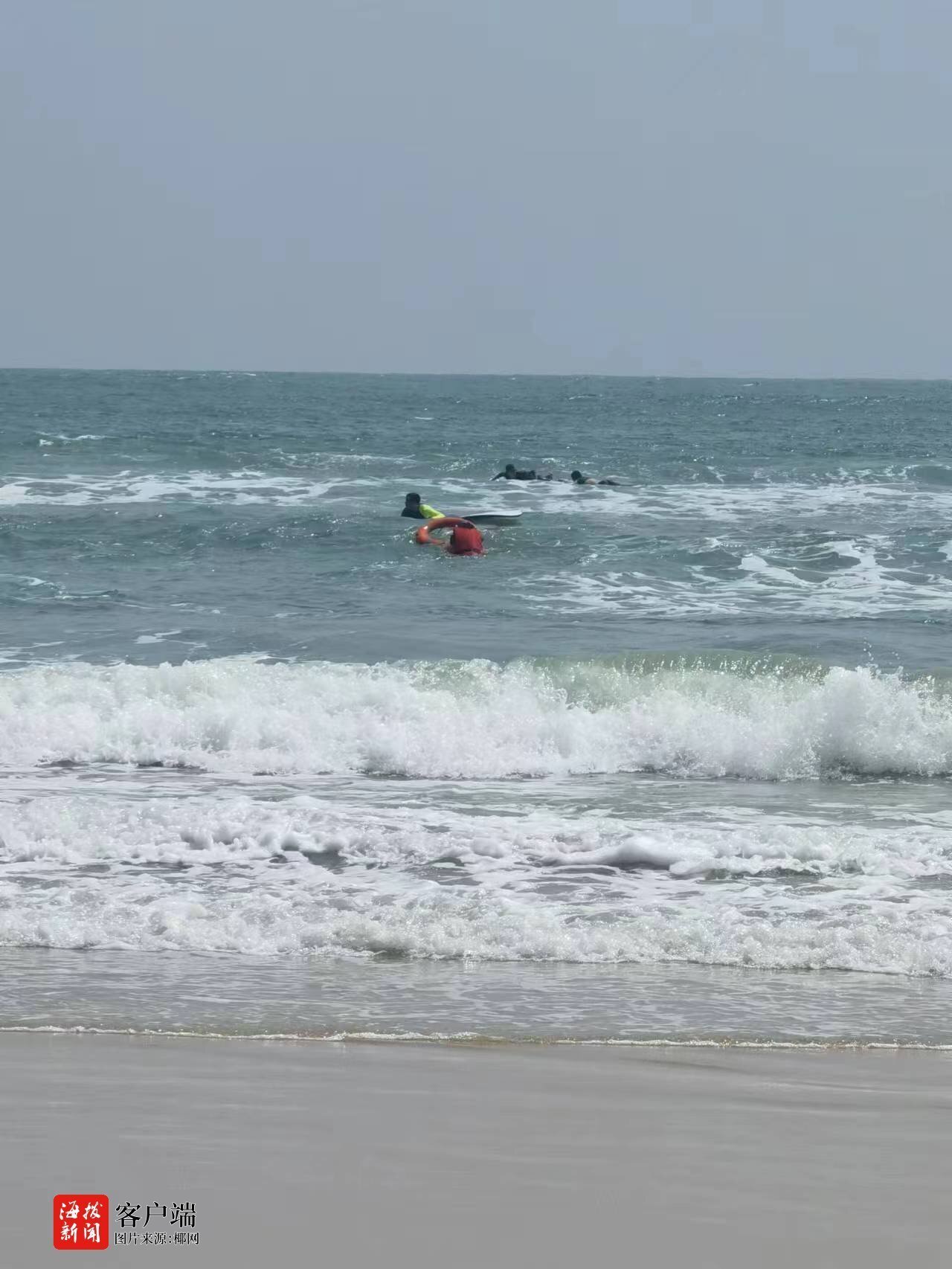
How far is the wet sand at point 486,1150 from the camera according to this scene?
155 inches

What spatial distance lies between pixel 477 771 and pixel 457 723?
889mm

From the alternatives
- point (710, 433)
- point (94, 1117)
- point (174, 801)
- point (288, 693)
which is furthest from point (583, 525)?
point (710, 433)

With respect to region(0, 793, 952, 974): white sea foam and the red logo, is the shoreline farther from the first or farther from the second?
the red logo

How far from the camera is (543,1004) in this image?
252 inches

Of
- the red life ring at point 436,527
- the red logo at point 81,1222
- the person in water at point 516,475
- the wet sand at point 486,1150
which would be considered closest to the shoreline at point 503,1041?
the wet sand at point 486,1150

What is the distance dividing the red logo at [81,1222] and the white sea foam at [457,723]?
26.8 ft

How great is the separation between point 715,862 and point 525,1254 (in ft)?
16.9

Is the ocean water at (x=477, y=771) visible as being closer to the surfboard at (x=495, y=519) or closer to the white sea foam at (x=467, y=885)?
the white sea foam at (x=467, y=885)

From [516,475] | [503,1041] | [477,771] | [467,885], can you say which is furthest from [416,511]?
[503,1041]

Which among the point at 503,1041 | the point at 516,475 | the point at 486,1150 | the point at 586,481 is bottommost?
the point at 503,1041

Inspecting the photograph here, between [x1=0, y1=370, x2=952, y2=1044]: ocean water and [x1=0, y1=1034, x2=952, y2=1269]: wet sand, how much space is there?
47cm

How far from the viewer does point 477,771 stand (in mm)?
12383

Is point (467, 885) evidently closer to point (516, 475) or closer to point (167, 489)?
point (167, 489)

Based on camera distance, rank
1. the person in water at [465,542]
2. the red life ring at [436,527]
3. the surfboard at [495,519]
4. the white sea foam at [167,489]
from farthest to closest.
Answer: the white sea foam at [167,489] → the surfboard at [495,519] → the red life ring at [436,527] → the person in water at [465,542]
